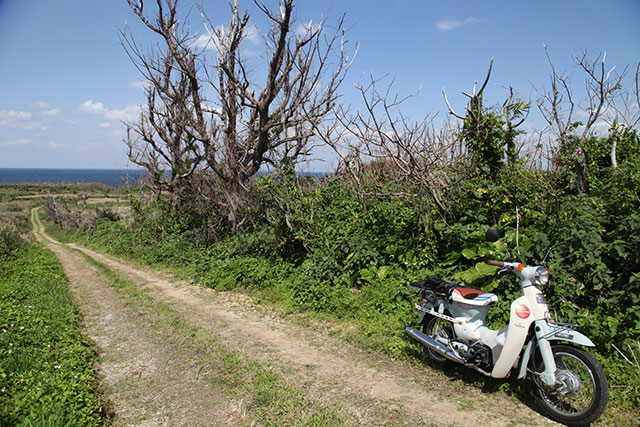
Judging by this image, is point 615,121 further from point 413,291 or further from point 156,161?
point 156,161

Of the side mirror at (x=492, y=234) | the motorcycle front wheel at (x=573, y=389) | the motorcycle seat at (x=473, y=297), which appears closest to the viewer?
the motorcycle front wheel at (x=573, y=389)

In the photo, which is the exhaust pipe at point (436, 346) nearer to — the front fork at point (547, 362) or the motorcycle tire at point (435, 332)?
the motorcycle tire at point (435, 332)

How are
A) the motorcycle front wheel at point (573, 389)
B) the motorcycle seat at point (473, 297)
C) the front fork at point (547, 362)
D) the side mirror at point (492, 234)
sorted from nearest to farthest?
1. the motorcycle front wheel at point (573, 389)
2. the front fork at point (547, 362)
3. the side mirror at point (492, 234)
4. the motorcycle seat at point (473, 297)

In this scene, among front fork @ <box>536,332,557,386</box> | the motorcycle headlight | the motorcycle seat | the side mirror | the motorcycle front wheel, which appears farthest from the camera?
the motorcycle seat

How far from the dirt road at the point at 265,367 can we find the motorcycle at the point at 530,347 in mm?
283

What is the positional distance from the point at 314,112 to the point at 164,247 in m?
6.17

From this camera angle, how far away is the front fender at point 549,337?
3186mm

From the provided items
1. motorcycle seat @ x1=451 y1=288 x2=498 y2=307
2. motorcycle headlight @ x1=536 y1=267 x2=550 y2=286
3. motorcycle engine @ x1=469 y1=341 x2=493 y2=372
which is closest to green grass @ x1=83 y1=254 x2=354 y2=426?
motorcycle engine @ x1=469 y1=341 x2=493 y2=372

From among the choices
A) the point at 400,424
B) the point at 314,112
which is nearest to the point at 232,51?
the point at 314,112

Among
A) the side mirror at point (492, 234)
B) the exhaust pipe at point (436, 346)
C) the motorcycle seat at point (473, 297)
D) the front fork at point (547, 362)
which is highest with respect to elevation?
the side mirror at point (492, 234)

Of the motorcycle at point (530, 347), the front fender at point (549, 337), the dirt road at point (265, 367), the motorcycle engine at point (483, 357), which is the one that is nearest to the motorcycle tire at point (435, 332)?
the motorcycle at point (530, 347)

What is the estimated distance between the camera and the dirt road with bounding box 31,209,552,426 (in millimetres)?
3523

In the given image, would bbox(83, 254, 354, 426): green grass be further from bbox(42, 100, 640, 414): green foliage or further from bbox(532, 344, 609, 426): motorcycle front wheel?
bbox(532, 344, 609, 426): motorcycle front wheel

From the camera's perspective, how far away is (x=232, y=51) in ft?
36.8
